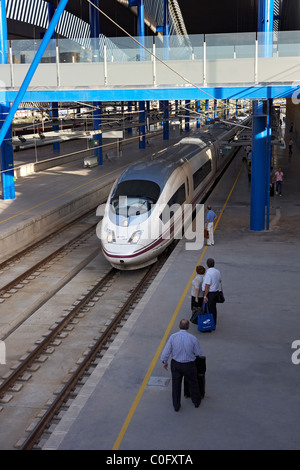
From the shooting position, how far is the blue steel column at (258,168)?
20.6 meters

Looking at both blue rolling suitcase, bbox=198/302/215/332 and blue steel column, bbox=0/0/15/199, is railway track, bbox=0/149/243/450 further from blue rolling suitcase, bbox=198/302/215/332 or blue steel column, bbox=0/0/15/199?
blue steel column, bbox=0/0/15/199

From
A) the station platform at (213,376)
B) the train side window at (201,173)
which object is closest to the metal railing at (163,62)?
the train side window at (201,173)

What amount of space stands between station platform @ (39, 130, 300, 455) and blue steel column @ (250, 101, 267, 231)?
361 cm

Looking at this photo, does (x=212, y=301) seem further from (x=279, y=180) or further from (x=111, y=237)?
(x=279, y=180)

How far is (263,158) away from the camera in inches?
825

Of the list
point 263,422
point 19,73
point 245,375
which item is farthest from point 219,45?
point 263,422

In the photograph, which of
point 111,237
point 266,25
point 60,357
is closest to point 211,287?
point 60,357

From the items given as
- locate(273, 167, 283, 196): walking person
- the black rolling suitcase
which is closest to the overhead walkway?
locate(273, 167, 283, 196): walking person

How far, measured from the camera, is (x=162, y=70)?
19875 mm

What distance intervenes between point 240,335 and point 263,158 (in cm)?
1070

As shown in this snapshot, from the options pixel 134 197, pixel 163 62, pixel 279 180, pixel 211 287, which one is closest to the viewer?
pixel 211 287

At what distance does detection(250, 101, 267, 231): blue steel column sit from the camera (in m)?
20.6

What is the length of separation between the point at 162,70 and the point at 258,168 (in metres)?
5.04

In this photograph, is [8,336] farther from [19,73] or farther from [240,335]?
[19,73]
